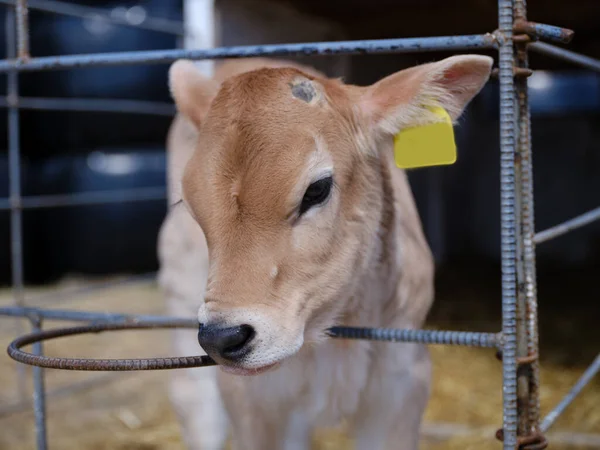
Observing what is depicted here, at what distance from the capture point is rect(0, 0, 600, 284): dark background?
5.91 metres

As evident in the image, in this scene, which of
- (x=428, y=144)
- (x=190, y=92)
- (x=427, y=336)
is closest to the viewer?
(x=427, y=336)

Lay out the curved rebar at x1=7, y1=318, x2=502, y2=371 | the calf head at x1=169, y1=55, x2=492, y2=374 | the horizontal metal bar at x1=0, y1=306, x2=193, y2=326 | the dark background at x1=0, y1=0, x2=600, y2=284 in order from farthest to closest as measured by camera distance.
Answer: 1. the dark background at x1=0, y1=0, x2=600, y2=284
2. the horizontal metal bar at x1=0, y1=306, x2=193, y2=326
3. the calf head at x1=169, y1=55, x2=492, y2=374
4. the curved rebar at x1=7, y1=318, x2=502, y2=371

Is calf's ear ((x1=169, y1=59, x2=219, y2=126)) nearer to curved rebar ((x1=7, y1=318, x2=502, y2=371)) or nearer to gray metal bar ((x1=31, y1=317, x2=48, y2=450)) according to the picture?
curved rebar ((x1=7, y1=318, x2=502, y2=371))

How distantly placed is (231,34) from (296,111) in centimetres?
192

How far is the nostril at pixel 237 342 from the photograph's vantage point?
4.61 feet

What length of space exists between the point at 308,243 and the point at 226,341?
1.01 feet

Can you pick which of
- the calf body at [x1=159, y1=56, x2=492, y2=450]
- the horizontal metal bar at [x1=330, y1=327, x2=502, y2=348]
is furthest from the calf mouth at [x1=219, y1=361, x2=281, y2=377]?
the horizontal metal bar at [x1=330, y1=327, x2=502, y2=348]

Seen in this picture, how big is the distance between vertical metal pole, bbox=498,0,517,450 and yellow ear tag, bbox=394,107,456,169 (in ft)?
0.60

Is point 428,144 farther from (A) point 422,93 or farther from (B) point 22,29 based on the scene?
(B) point 22,29

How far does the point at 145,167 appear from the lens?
20.1ft

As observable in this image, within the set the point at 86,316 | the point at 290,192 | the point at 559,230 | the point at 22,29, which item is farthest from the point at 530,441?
the point at 22,29

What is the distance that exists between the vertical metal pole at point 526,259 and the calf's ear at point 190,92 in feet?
2.58

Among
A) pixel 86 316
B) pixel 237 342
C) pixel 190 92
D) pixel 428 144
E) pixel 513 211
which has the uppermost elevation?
pixel 190 92

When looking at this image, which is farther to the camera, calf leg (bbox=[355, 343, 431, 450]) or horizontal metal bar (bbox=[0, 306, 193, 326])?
calf leg (bbox=[355, 343, 431, 450])
